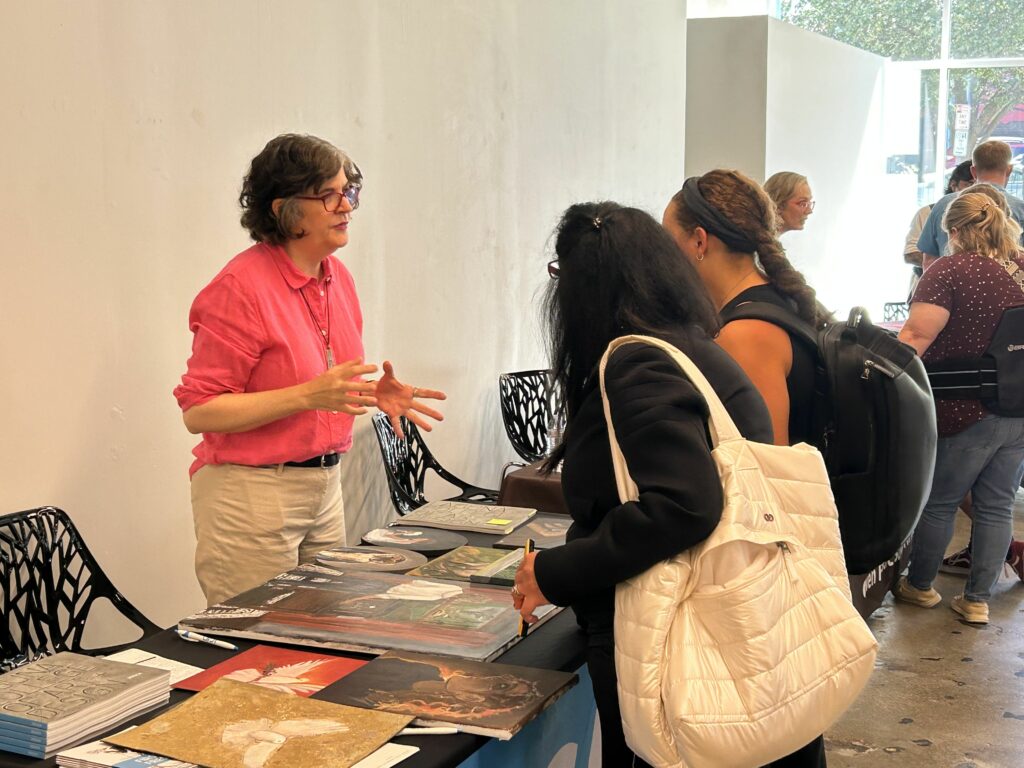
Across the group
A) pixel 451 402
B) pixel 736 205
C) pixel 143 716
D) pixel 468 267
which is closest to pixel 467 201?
pixel 468 267

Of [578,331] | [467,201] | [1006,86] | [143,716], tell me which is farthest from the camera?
[1006,86]

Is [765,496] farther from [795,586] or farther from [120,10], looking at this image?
[120,10]

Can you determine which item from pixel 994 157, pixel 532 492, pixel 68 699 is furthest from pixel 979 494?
pixel 68 699

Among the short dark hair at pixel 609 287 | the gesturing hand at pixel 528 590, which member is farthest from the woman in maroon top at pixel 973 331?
the gesturing hand at pixel 528 590

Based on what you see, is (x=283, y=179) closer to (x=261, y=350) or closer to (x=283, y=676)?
(x=261, y=350)

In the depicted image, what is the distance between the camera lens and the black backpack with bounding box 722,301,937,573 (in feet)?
7.78

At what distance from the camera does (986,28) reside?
10352 mm

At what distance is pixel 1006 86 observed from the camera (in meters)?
10.4

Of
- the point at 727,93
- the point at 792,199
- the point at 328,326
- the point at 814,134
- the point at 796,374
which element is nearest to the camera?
the point at 796,374

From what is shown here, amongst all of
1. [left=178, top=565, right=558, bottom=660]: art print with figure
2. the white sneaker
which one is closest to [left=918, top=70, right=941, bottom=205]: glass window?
the white sneaker

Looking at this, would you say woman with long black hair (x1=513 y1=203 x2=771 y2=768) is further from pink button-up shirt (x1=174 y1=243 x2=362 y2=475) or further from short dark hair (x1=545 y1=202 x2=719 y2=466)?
pink button-up shirt (x1=174 y1=243 x2=362 y2=475)

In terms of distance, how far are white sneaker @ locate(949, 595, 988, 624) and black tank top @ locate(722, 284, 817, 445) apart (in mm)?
2438

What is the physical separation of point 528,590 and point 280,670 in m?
0.41

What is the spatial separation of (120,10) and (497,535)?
1638 millimetres
